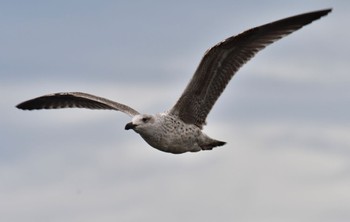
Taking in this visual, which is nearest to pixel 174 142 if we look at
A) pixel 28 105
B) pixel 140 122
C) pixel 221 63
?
pixel 140 122

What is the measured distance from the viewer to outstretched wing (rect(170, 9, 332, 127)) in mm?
22047

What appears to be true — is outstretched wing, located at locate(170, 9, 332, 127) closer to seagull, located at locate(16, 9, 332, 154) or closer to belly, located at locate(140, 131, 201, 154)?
seagull, located at locate(16, 9, 332, 154)

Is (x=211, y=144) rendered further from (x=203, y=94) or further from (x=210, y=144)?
(x=203, y=94)

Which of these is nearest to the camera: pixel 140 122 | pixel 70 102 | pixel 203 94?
pixel 140 122

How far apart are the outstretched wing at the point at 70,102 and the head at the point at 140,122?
2.93 m

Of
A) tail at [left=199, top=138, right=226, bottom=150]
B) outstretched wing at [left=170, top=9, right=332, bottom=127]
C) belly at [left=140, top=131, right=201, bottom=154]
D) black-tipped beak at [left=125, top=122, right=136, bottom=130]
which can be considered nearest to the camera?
outstretched wing at [left=170, top=9, right=332, bottom=127]

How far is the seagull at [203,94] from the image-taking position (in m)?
22.2

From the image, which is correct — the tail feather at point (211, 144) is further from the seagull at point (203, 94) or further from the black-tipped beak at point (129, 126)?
the black-tipped beak at point (129, 126)

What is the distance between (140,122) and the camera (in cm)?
2267

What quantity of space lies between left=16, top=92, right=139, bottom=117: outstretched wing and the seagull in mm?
2754

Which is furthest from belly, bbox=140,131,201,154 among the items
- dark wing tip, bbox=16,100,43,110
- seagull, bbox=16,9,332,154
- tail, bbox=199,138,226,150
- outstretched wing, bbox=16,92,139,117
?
dark wing tip, bbox=16,100,43,110

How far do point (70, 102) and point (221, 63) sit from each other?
→ 23.2ft

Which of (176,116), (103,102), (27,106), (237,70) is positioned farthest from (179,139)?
(27,106)

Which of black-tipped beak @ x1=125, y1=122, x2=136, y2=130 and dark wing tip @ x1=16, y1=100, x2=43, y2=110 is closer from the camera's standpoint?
black-tipped beak @ x1=125, y1=122, x2=136, y2=130
